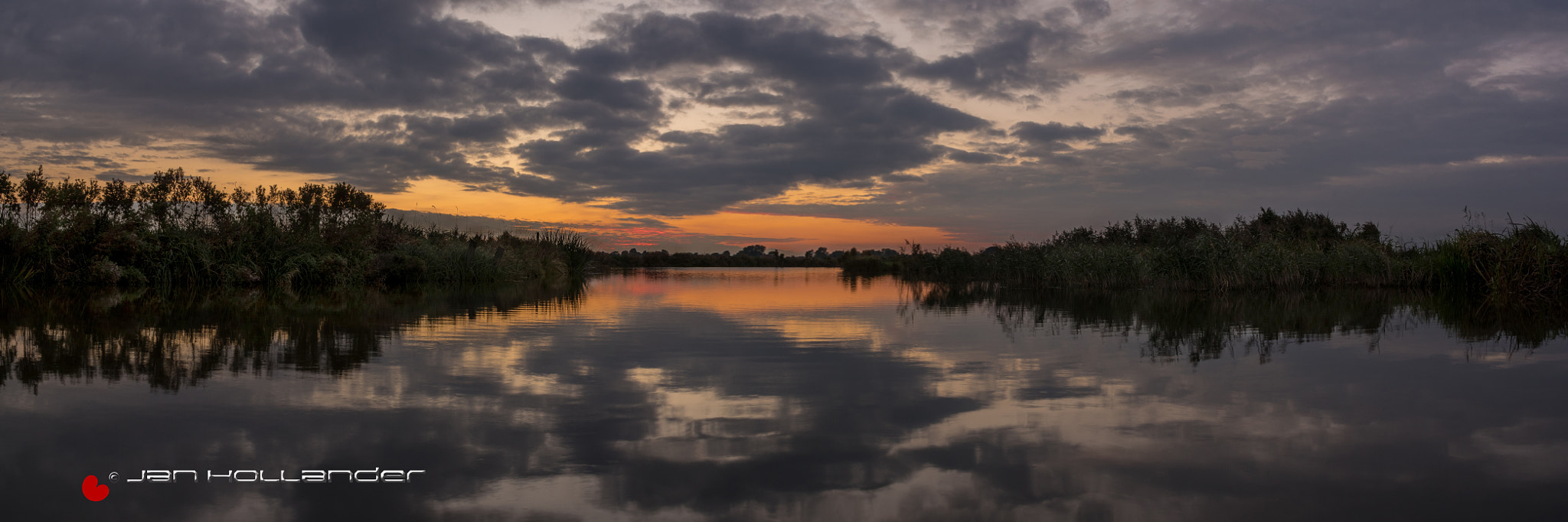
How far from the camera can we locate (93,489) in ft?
8.07

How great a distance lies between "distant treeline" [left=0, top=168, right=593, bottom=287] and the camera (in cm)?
1352

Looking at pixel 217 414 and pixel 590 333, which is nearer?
pixel 217 414

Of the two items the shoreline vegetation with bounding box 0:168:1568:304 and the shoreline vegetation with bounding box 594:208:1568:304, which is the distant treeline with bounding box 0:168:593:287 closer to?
the shoreline vegetation with bounding box 0:168:1568:304

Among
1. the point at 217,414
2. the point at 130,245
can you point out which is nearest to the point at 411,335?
the point at 217,414

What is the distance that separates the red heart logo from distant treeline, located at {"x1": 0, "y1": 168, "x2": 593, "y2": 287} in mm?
14259

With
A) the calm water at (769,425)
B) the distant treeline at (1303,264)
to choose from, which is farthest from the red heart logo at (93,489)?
the distant treeline at (1303,264)

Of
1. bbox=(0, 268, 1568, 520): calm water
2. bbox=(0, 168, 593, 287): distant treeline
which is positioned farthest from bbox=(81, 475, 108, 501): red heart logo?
bbox=(0, 168, 593, 287): distant treeline

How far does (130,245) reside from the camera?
14062mm

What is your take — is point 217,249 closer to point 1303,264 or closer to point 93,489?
point 93,489

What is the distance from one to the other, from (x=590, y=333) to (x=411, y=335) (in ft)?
4.95

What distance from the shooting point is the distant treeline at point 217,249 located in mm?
13516

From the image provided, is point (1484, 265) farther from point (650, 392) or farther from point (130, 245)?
point (130, 245)

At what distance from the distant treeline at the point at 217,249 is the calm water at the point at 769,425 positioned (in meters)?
8.52

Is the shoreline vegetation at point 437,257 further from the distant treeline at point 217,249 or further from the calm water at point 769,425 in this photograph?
the calm water at point 769,425
